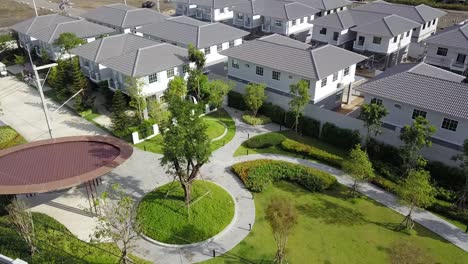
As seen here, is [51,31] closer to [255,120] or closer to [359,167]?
[255,120]

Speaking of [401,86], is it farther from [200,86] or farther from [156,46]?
[156,46]

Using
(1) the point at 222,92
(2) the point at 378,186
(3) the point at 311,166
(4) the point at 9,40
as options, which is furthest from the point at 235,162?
(4) the point at 9,40

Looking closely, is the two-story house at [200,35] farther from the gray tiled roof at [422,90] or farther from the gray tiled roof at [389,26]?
the gray tiled roof at [422,90]

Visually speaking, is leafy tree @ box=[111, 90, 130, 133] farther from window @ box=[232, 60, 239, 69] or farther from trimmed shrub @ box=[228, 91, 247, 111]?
window @ box=[232, 60, 239, 69]

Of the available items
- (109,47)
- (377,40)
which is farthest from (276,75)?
(377,40)

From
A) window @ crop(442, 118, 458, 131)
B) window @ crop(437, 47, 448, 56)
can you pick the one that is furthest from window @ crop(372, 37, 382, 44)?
window @ crop(442, 118, 458, 131)

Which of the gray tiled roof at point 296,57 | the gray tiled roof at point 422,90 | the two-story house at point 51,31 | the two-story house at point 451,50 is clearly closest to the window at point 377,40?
the two-story house at point 451,50
